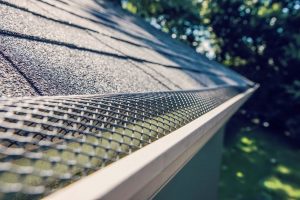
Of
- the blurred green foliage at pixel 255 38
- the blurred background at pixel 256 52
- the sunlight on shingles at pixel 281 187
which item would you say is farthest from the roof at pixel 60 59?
the blurred green foliage at pixel 255 38

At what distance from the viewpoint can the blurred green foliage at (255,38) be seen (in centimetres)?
1504

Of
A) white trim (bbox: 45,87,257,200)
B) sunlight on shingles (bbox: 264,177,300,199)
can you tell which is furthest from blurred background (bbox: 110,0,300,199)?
white trim (bbox: 45,87,257,200)

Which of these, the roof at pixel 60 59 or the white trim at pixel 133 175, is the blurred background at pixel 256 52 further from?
the white trim at pixel 133 175

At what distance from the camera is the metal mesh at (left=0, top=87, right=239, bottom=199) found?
615 millimetres

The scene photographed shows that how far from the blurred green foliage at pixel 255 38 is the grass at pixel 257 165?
3.70ft

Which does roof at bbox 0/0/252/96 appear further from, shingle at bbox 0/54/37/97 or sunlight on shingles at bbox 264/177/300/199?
sunlight on shingles at bbox 264/177/300/199

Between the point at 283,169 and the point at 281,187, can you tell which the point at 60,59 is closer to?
the point at 281,187

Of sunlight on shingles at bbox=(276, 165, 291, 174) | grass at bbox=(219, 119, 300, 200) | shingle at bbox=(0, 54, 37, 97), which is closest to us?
shingle at bbox=(0, 54, 37, 97)

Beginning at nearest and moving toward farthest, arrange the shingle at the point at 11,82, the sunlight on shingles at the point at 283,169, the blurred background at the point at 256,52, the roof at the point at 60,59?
1. the shingle at the point at 11,82
2. the roof at the point at 60,59
3. the sunlight on shingles at the point at 283,169
4. the blurred background at the point at 256,52

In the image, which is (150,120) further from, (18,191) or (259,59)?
(259,59)

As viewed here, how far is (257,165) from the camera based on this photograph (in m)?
11.0

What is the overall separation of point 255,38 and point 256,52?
29.5 inches

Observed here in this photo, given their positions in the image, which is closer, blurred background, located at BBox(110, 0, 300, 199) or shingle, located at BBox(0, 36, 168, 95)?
shingle, located at BBox(0, 36, 168, 95)

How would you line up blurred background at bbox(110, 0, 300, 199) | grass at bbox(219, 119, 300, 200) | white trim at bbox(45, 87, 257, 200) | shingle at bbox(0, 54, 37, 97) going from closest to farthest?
white trim at bbox(45, 87, 257, 200) < shingle at bbox(0, 54, 37, 97) < grass at bbox(219, 119, 300, 200) < blurred background at bbox(110, 0, 300, 199)
